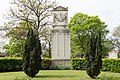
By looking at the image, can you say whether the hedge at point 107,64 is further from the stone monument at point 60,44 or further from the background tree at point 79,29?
the background tree at point 79,29

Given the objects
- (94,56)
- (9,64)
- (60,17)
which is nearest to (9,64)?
(9,64)

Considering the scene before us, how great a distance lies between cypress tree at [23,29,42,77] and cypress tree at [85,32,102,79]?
3840mm

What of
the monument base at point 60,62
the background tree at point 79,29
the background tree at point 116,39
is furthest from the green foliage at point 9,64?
the background tree at point 116,39

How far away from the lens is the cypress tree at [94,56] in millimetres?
20084

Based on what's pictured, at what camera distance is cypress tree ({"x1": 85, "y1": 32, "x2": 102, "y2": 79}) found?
20.1 meters

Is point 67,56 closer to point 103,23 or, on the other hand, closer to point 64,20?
point 64,20

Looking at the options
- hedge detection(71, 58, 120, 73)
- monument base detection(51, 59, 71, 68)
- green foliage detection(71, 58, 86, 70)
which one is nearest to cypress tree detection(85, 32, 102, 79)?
hedge detection(71, 58, 120, 73)

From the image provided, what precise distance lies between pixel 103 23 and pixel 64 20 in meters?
20.4

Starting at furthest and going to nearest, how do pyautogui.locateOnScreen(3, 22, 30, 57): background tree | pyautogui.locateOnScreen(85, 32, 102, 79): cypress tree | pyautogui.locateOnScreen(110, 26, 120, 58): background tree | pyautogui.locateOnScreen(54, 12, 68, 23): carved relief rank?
1. pyautogui.locateOnScreen(110, 26, 120, 58): background tree
2. pyautogui.locateOnScreen(3, 22, 30, 57): background tree
3. pyautogui.locateOnScreen(54, 12, 68, 23): carved relief
4. pyautogui.locateOnScreen(85, 32, 102, 79): cypress tree

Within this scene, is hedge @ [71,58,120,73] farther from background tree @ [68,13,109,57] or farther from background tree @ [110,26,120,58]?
background tree @ [110,26,120,58]

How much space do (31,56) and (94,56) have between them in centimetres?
464

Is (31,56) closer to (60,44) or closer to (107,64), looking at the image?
(107,64)

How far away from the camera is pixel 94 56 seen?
20.4 metres

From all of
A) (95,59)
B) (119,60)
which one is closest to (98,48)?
(95,59)
